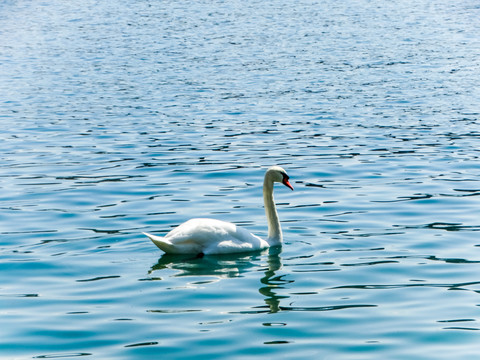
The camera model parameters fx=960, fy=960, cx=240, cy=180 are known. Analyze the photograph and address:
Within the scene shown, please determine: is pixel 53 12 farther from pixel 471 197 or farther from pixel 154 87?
pixel 471 197

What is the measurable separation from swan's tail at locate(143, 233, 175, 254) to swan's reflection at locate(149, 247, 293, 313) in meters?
0.14

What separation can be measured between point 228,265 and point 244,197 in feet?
13.6

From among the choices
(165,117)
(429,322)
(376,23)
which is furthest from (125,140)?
(376,23)

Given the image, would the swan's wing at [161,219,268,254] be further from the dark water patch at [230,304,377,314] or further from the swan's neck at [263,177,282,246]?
the dark water patch at [230,304,377,314]

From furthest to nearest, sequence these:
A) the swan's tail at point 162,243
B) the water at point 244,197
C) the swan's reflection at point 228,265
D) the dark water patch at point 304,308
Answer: the swan's tail at point 162,243
the swan's reflection at point 228,265
the dark water patch at point 304,308
the water at point 244,197

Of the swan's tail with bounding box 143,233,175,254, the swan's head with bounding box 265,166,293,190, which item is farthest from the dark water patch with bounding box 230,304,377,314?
the swan's head with bounding box 265,166,293,190

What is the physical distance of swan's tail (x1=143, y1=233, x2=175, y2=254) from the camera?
448 inches

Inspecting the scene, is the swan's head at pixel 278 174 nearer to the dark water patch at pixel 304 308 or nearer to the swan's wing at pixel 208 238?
the swan's wing at pixel 208 238

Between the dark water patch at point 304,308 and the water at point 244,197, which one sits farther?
the dark water patch at point 304,308

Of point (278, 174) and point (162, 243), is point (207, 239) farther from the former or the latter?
point (278, 174)

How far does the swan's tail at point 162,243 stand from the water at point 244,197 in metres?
0.15

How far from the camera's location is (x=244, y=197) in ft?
52.3

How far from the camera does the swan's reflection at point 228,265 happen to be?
1116 cm

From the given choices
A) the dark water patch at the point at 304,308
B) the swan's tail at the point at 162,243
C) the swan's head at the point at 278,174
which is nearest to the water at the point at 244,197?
the dark water patch at the point at 304,308
